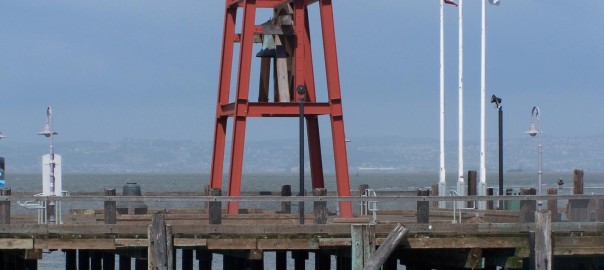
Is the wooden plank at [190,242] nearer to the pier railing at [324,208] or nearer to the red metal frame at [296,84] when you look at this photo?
the pier railing at [324,208]

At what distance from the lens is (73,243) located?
3055cm

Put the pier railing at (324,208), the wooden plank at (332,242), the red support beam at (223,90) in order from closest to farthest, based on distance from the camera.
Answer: the wooden plank at (332,242), the pier railing at (324,208), the red support beam at (223,90)

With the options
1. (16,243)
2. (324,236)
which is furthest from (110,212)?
(324,236)

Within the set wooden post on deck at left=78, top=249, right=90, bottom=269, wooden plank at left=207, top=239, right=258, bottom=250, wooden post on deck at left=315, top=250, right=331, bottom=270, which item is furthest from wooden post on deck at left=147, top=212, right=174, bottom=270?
wooden post on deck at left=78, top=249, right=90, bottom=269

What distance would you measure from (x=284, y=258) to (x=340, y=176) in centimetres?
505

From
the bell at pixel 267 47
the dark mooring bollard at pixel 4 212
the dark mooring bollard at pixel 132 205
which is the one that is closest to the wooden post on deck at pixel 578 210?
the dark mooring bollard at pixel 132 205

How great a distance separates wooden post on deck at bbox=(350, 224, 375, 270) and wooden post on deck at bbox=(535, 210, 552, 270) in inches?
137

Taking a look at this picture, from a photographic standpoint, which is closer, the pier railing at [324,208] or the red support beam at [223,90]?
the pier railing at [324,208]

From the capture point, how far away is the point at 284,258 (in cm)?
3506

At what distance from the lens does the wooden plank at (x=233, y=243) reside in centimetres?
3067

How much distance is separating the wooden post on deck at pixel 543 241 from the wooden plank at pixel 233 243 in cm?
593

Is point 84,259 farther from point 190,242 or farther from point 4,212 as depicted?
point 190,242

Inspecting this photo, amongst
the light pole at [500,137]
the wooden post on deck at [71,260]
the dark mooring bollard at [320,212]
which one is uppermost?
the light pole at [500,137]

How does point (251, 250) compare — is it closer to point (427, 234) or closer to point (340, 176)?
point (427, 234)
